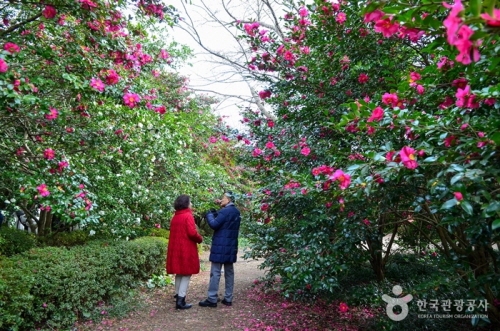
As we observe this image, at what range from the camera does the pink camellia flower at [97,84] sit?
9.22 feet

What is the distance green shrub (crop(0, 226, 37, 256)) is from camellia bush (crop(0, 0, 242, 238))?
634 mm

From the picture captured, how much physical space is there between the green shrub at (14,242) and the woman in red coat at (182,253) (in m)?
2.35

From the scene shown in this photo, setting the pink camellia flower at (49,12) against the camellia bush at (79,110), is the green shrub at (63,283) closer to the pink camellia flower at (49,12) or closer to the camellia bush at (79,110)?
the camellia bush at (79,110)

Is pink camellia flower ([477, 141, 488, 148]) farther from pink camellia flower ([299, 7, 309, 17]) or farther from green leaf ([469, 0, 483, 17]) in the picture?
pink camellia flower ([299, 7, 309, 17])

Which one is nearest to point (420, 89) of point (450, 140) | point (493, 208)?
point (450, 140)

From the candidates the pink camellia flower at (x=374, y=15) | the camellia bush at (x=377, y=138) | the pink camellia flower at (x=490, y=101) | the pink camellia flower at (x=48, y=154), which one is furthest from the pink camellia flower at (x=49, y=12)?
the pink camellia flower at (x=490, y=101)

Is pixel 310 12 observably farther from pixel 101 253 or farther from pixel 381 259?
pixel 101 253

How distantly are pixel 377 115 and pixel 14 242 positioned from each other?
5.32 meters

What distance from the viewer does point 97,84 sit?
283cm

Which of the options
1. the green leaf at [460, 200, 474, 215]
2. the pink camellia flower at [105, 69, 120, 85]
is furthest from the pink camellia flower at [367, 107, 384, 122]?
the pink camellia flower at [105, 69, 120, 85]

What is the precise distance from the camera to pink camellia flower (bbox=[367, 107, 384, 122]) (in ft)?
6.10

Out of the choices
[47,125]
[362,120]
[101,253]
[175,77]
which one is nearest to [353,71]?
[362,120]

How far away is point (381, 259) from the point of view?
165 inches

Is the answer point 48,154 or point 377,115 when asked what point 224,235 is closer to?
point 48,154
